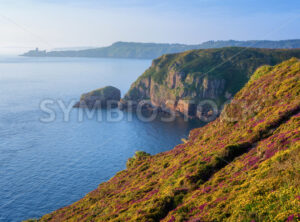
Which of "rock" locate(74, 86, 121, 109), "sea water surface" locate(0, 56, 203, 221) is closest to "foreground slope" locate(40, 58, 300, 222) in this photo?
"sea water surface" locate(0, 56, 203, 221)

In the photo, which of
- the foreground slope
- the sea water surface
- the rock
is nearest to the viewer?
the foreground slope

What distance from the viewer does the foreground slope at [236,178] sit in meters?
18.4

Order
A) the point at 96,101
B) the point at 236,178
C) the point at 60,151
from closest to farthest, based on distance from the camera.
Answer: the point at 236,178 < the point at 60,151 < the point at 96,101

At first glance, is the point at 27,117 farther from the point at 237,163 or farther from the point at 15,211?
the point at 237,163

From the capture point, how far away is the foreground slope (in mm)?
18406

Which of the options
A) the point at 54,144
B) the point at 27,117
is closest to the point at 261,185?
the point at 54,144

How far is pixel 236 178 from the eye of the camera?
2423 centimetres

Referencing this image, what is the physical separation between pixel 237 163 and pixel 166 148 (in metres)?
80.5

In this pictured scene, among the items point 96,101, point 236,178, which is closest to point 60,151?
point 96,101

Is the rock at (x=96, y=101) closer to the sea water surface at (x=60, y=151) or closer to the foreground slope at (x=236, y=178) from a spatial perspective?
the sea water surface at (x=60, y=151)

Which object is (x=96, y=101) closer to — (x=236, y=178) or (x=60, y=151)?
(x=60, y=151)

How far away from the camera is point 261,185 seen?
19859 mm

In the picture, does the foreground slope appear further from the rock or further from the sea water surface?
the rock

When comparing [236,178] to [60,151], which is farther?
[60,151]
